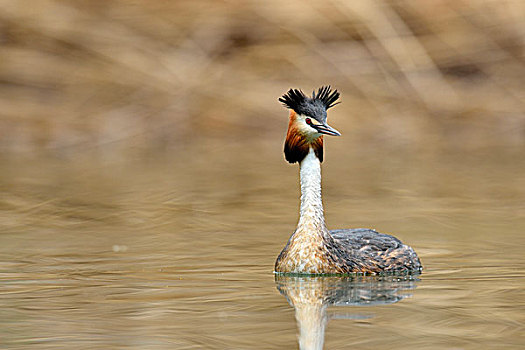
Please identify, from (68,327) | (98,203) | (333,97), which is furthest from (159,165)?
(68,327)

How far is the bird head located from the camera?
332 inches

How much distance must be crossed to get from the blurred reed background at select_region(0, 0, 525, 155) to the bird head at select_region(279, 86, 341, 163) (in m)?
9.51

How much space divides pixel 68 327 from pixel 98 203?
6.24 metres

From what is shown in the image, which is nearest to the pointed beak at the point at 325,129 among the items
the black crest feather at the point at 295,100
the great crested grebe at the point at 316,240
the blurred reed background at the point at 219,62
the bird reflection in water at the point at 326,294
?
the great crested grebe at the point at 316,240

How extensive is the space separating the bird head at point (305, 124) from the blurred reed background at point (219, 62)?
9.51 meters

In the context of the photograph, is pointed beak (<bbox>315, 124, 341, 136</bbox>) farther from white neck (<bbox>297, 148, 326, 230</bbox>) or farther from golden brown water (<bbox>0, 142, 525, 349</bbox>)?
golden brown water (<bbox>0, 142, 525, 349</bbox>)

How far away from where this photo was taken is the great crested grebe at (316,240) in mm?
8258

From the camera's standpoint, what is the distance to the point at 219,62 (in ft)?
60.0

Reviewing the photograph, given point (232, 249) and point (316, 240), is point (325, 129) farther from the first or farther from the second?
point (232, 249)

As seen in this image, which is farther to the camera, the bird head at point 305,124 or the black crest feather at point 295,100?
the black crest feather at point 295,100

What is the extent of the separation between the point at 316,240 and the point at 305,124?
77 centimetres

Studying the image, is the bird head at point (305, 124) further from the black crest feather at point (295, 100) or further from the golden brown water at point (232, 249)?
the golden brown water at point (232, 249)

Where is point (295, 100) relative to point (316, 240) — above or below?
above

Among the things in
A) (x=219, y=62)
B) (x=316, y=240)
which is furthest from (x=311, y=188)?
(x=219, y=62)
